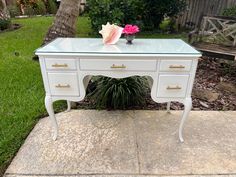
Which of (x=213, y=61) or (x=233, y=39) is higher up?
(x=233, y=39)

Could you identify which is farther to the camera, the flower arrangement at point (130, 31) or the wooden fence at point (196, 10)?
the wooden fence at point (196, 10)

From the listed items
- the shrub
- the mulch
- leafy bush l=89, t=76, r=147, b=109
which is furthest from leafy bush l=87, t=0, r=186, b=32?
the shrub

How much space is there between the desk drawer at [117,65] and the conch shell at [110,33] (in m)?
0.33

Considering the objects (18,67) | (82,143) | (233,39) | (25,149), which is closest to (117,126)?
(82,143)

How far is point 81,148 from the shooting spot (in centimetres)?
222

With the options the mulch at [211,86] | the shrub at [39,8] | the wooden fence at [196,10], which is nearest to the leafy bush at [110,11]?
the mulch at [211,86]

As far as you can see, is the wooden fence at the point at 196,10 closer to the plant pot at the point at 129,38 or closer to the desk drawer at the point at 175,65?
the plant pot at the point at 129,38

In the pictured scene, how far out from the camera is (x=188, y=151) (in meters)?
2.20

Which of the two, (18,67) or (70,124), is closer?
(70,124)

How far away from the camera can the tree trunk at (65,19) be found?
14.2 feet

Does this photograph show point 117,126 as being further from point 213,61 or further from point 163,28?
point 163,28

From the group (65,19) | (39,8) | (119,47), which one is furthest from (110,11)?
(39,8)

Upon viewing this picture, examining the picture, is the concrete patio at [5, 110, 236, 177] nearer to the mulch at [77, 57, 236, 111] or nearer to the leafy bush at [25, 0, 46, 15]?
the mulch at [77, 57, 236, 111]

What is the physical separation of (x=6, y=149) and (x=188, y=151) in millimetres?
1853
